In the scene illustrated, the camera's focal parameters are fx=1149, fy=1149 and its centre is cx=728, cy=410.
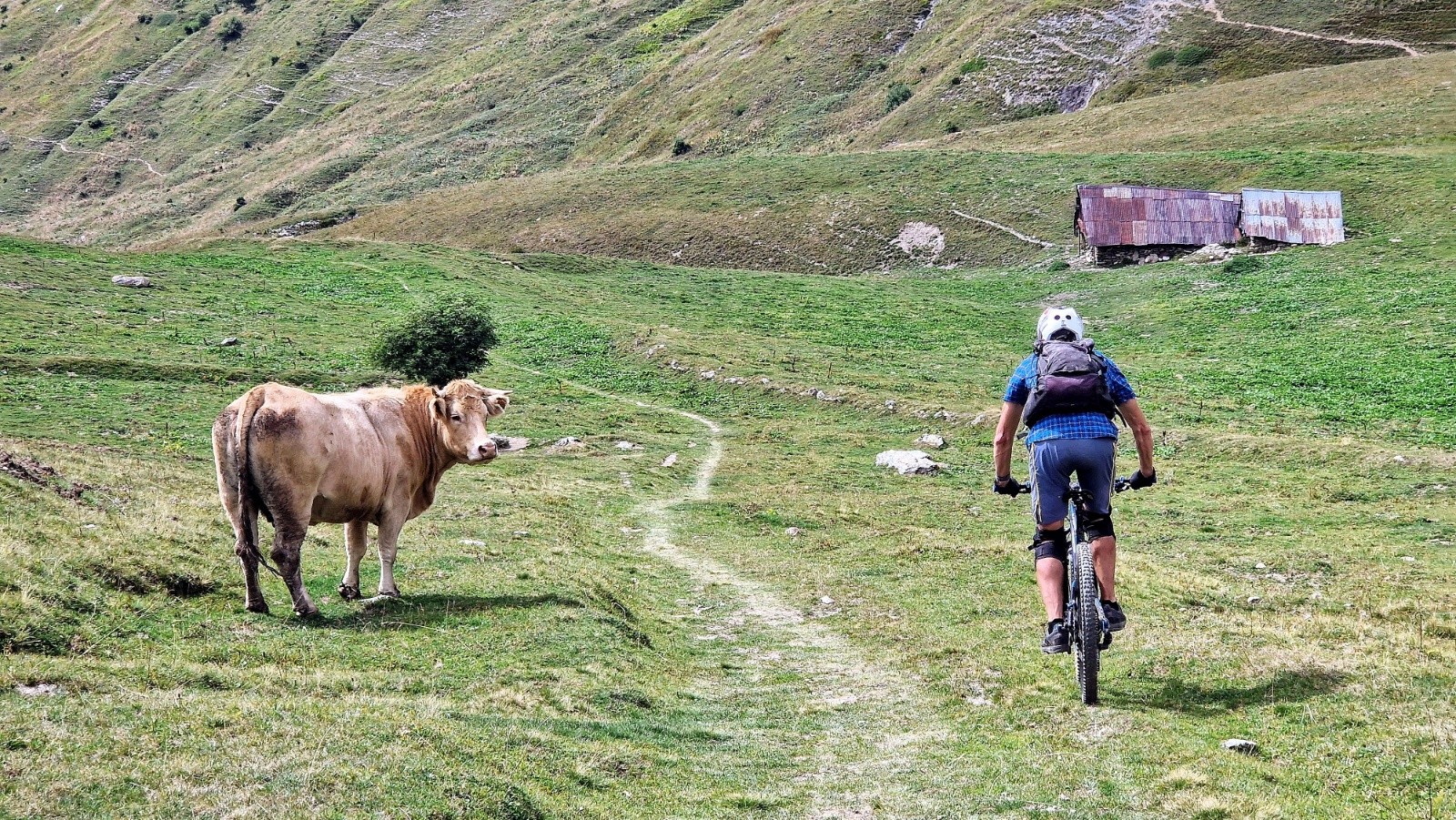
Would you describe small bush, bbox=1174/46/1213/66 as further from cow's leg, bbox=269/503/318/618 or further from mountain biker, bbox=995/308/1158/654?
cow's leg, bbox=269/503/318/618

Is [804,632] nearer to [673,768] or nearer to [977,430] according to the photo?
[673,768]

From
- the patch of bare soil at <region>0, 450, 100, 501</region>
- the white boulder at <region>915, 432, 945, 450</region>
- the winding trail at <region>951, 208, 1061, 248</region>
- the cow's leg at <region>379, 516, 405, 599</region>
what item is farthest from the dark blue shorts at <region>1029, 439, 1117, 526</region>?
the winding trail at <region>951, 208, 1061, 248</region>

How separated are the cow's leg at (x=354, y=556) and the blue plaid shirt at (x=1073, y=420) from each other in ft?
27.4

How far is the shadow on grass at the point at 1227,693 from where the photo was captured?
1006cm

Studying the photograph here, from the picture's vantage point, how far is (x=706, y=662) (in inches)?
539

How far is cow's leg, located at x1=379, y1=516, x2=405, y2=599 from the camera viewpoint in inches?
565

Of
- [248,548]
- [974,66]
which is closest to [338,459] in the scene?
[248,548]

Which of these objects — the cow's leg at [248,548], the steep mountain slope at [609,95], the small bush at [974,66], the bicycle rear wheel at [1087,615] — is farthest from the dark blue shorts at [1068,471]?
the small bush at [974,66]

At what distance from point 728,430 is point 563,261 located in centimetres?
3846

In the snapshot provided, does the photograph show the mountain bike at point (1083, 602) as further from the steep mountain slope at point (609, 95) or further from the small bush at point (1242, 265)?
the steep mountain slope at point (609, 95)

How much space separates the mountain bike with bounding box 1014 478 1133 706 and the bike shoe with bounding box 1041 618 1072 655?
48 mm

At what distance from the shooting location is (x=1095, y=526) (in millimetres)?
10195

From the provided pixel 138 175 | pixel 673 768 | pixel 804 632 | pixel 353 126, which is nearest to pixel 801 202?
pixel 804 632

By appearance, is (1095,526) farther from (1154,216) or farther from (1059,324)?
(1154,216)
